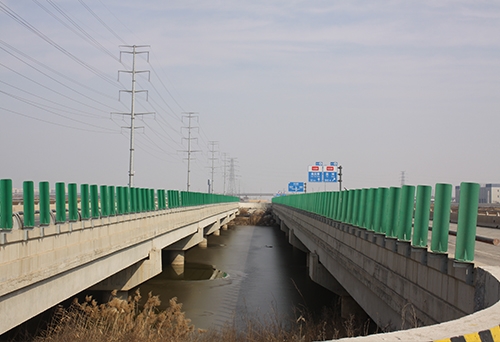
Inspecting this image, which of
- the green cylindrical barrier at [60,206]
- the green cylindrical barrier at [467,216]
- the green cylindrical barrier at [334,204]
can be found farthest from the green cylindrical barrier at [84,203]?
the green cylindrical barrier at [467,216]

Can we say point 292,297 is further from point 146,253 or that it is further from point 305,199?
point 305,199

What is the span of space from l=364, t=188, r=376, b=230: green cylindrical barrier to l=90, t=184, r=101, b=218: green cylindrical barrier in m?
8.11

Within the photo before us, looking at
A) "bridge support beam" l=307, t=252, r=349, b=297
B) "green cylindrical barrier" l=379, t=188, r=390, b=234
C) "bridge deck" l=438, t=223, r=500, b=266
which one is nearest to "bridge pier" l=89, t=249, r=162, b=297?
"bridge support beam" l=307, t=252, r=349, b=297

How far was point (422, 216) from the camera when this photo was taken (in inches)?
436

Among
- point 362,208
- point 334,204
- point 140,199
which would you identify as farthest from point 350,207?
point 140,199

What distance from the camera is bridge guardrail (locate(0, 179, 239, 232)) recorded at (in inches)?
504

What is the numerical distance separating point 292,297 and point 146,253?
7.17 m

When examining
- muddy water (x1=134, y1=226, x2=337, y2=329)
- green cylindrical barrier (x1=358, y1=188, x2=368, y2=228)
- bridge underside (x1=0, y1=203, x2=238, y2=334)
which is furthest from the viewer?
muddy water (x1=134, y1=226, x2=337, y2=329)

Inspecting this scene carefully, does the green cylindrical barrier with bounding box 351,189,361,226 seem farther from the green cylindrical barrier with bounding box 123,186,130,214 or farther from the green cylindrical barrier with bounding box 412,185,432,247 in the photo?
the green cylindrical barrier with bounding box 123,186,130,214

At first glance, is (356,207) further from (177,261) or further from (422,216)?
(177,261)

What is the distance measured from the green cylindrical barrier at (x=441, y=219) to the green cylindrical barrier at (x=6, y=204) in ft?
27.8

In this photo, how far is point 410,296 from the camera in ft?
33.9

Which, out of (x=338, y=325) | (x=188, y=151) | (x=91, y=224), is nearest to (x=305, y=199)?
(x=338, y=325)

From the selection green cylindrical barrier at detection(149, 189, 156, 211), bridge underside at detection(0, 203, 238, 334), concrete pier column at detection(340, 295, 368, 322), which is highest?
green cylindrical barrier at detection(149, 189, 156, 211)
